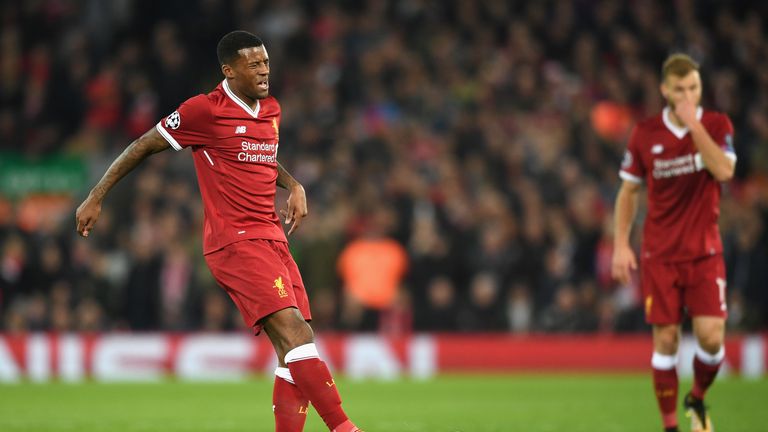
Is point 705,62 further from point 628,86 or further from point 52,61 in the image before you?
point 52,61

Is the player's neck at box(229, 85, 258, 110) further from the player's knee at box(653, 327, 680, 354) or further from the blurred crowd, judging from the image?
the blurred crowd

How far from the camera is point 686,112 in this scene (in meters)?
7.89

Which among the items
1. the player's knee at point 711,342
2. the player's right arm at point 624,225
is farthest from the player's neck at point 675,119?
the player's knee at point 711,342

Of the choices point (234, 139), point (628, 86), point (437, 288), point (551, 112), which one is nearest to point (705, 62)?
point (628, 86)

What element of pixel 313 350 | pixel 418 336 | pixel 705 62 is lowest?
pixel 418 336

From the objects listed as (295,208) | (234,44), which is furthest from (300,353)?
(234,44)

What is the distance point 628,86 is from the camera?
19156 mm

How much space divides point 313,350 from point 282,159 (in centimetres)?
1295

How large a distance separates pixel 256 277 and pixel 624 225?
2.91 metres

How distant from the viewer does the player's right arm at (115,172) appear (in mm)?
6750

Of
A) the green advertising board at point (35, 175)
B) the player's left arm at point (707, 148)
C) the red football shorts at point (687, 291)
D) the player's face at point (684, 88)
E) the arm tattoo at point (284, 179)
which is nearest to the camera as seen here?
the arm tattoo at point (284, 179)

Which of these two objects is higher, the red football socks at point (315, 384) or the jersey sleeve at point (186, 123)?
the jersey sleeve at point (186, 123)

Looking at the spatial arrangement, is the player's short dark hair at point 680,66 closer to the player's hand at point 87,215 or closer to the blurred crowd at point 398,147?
the player's hand at point 87,215

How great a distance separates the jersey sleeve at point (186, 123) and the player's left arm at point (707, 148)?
3.10 metres
